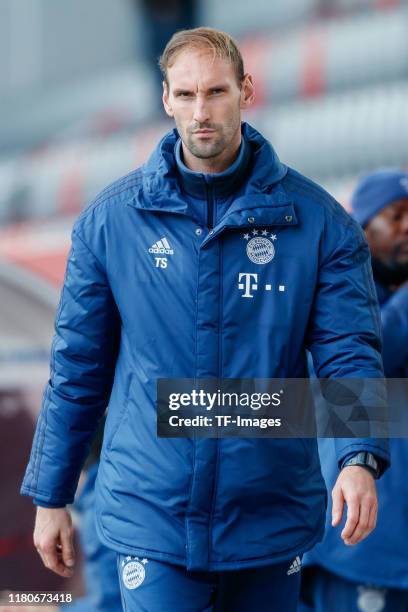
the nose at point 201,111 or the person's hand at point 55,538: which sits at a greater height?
the nose at point 201,111

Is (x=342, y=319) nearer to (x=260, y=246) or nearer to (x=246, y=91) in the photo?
(x=260, y=246)

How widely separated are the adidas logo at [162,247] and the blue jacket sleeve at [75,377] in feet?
0.33

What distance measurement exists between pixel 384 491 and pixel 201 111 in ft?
A: 3.45

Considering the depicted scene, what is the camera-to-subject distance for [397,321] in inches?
93.9

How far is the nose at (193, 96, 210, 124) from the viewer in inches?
68.9

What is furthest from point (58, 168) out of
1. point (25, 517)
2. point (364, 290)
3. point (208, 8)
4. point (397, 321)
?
point (364, 290)

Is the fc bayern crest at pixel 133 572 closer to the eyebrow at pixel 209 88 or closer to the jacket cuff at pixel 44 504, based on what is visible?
the jacket cuff at pixel 44 504

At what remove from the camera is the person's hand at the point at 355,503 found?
1.69m

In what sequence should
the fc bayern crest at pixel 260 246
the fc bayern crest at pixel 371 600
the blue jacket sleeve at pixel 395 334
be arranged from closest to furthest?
1. the fc bayern crest at pixel 260 246
2. the blue jacket sleeve at pixel 395 334
3. the fc bayern crest at pixel 371 600

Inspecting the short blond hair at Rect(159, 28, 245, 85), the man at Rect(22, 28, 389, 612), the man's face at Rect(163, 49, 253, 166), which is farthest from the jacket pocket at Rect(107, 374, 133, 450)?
the short blond hair at Rect(159, 28, 245, 85)

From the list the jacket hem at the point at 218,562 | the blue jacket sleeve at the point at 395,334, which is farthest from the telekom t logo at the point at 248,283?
the blue jacket sleeve at the point at 395,334

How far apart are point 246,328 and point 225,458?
0.67ft

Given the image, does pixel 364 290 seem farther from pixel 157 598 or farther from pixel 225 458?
A: pixel 157 598

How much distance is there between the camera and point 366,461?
68.7 inches
